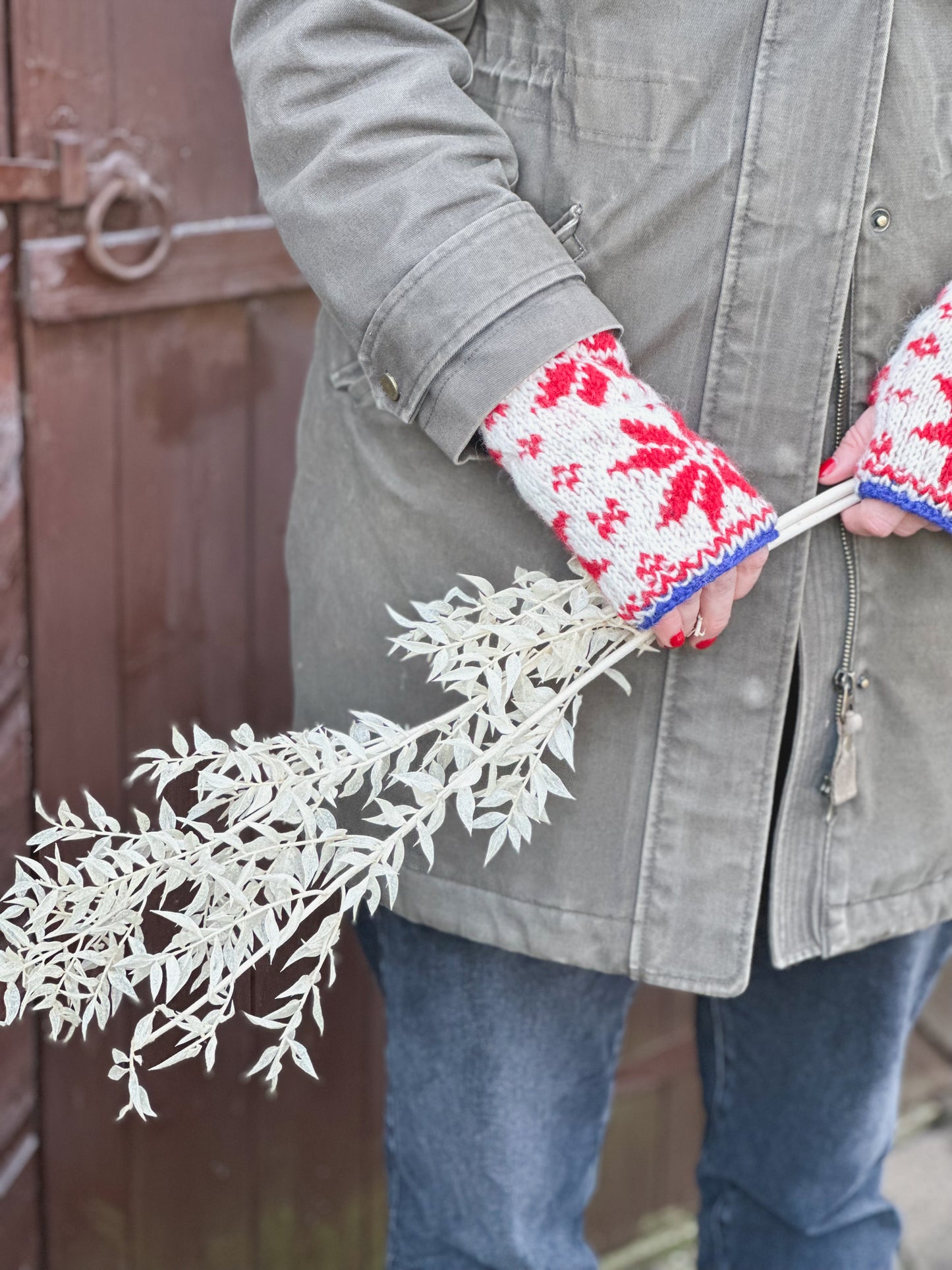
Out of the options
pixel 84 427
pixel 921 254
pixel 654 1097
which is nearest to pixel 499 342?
pixel 921 254

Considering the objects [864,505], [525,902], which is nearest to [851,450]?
[864,505]

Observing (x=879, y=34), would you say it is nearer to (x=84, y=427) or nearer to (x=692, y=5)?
(x=692, y=5)

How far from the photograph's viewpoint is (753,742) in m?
1.05

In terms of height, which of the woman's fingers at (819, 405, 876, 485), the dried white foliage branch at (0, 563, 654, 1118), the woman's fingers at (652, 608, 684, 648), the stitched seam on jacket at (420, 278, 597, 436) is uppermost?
the stitched seam on jacket at (420, 278, 597, 436)

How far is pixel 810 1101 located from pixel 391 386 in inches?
32.8

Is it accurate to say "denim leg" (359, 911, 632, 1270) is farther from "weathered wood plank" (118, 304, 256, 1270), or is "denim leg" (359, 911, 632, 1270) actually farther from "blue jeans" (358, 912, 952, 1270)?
"weathered wood plank" (118, 304, 256, 1270)

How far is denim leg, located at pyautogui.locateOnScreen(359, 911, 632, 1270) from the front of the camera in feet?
3.78

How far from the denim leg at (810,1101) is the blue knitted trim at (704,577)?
17.2 inches

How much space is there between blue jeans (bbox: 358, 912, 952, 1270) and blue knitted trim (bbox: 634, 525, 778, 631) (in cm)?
37

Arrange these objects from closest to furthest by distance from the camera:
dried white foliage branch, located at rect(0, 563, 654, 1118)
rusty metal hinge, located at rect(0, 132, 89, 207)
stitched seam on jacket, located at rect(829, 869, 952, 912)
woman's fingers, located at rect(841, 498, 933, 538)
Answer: dried white foliage branch, located at rect(0, 563, 654, 1118), woman's fingers, located at rect(841, 498, 933, 538), stitched seam on jacket, located at rect(829, 869, 952, 912), rusty metal hinge, located at rect(0, 132, 89, 207)

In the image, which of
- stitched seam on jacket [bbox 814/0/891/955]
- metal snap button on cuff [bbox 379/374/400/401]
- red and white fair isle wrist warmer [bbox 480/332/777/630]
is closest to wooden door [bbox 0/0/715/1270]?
metal snap button on cuff [bbox 379/374/400/401]

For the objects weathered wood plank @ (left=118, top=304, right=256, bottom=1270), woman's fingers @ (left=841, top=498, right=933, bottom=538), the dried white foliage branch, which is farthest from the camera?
weathered wood plank @ (left=118, top=304, right=256, bottom=1270)

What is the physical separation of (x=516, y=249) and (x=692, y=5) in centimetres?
22

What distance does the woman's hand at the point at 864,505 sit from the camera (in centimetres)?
100
